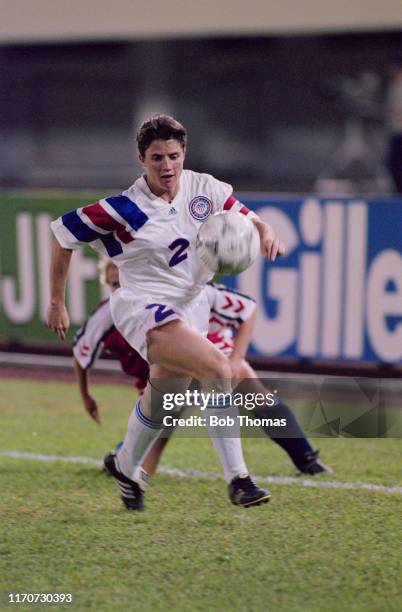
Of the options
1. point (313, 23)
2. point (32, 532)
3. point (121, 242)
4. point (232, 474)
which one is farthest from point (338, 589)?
point (313, 23)

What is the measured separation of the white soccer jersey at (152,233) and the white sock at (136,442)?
1.74ft

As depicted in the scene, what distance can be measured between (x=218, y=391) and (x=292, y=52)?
17.9 metres

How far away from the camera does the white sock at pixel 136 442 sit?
384cm

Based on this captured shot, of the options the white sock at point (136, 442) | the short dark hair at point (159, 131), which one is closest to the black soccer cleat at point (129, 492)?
the white sock at point (136, 442)

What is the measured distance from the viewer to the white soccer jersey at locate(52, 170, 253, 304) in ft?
12.1

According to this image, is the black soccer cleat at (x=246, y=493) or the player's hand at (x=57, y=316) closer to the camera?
the black soccer cleat at (x=246, y=493)

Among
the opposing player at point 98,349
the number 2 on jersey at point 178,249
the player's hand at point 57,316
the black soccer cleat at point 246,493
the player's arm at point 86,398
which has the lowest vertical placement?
the black soccer cleat at point 246,493

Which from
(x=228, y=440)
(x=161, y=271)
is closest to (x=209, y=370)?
(x=228, y=440)

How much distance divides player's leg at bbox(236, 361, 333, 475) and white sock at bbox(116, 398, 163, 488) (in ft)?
2.27

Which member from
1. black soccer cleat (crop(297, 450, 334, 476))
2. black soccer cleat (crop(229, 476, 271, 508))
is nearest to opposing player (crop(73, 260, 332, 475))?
black soccer cleat (crop(297, 450, 334, 476))

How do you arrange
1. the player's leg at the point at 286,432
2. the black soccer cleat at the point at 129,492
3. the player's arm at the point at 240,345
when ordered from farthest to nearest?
the player's leg at the point at 286,432, the player's arm at the point at 240,345, the black soccer cleat at the point at 129,492

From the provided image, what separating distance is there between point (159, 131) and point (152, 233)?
0.42 meters

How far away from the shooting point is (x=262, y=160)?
20.6 m

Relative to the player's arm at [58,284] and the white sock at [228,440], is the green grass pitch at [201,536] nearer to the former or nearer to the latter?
the white sock at [228,440]
